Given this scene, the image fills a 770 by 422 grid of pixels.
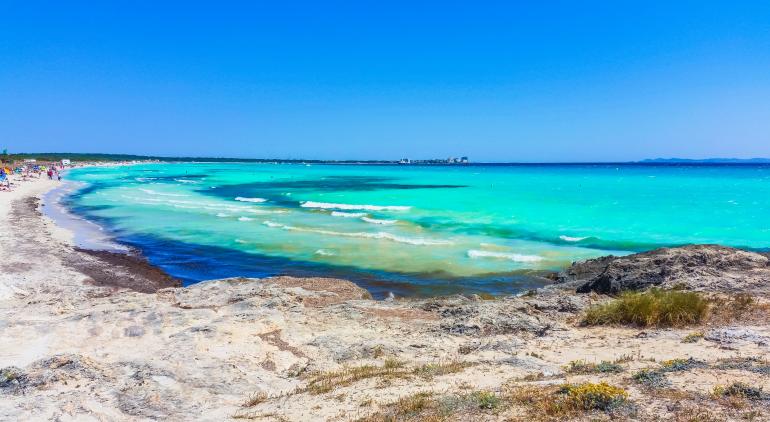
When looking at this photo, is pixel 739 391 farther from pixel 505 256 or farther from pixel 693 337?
pixel 505 256

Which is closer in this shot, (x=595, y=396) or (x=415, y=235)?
(x=595, y=396)

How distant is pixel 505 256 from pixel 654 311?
12.2m

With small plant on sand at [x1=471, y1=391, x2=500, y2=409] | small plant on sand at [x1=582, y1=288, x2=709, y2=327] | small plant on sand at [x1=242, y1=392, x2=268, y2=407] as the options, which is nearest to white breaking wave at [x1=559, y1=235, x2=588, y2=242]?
small plant on sand at [x1=582, y1=288, x2=709, y2=327]

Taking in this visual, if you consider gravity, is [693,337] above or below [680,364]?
below

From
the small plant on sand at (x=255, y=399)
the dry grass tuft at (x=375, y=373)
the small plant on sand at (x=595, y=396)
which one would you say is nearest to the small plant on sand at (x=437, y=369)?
the dry grass tuft at (x=375, y=373)

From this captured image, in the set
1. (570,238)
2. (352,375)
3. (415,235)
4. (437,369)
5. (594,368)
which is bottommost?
(415,235)

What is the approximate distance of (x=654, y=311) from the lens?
10.6 meters

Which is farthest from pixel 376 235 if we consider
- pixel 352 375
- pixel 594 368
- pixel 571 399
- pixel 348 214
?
pixel 571 399

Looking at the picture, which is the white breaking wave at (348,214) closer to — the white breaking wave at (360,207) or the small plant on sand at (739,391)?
the white breaking wave at (360,207)

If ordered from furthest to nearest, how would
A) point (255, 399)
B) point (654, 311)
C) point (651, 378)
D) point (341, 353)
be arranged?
point (654, 311), point (341, 353), point (255, 399), point (651, 378)

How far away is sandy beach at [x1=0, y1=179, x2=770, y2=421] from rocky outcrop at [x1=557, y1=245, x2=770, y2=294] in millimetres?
104

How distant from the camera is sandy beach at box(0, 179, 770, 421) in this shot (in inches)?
277

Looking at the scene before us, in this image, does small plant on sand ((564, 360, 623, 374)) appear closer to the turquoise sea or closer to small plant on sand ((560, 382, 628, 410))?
small plant on sand ((560, 382, 628, 410))

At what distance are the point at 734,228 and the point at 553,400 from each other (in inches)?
1286
